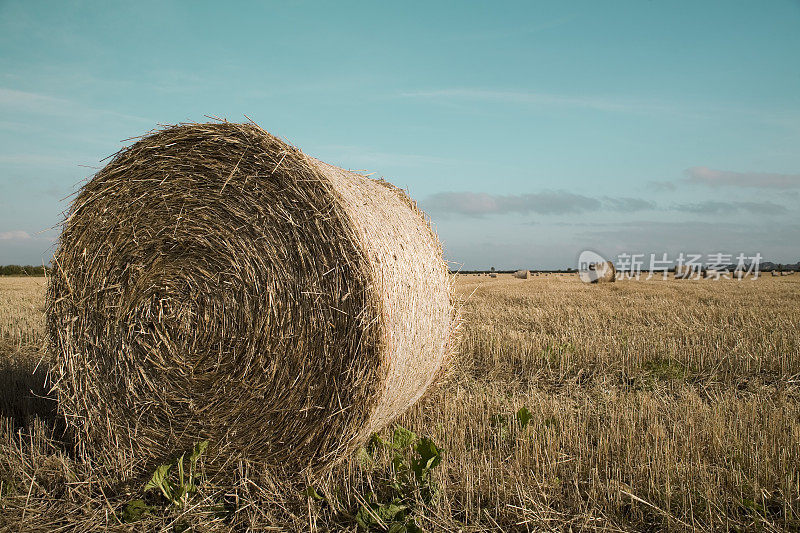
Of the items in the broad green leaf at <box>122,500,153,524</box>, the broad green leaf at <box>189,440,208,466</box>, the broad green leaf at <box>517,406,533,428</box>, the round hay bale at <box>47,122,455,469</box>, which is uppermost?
the round hay bale at <box>47,122,455,469</box>

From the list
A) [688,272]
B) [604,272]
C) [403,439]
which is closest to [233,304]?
[403,439]

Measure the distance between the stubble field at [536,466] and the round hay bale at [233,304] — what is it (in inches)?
12.9

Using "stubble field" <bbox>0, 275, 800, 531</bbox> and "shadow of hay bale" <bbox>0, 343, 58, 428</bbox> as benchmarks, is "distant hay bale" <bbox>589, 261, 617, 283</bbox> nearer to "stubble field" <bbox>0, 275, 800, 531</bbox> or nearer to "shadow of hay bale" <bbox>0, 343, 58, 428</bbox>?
"stubble field" <bbox>0, 275, 800, 531</bbox>

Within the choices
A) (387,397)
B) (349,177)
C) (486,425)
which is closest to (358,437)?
(387,397)

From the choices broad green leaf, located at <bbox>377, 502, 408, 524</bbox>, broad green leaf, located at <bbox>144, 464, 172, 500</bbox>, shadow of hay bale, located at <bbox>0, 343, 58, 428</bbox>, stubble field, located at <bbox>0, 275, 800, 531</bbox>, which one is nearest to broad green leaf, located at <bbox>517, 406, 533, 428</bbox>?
stubble field, located at <bbox>0, 275, 800, 531</bbox>

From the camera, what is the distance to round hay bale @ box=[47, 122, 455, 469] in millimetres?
3623

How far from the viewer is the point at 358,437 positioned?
3680 millimetres

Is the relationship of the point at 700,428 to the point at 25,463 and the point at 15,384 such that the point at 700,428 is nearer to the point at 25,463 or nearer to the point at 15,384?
the point at 25,463

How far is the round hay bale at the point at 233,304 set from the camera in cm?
362

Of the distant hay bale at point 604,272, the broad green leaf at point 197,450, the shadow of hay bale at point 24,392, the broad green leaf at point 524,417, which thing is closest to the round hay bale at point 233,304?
the broad green leaf at point 197,450

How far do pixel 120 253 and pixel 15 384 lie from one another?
288cm

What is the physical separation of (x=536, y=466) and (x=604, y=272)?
19444mm

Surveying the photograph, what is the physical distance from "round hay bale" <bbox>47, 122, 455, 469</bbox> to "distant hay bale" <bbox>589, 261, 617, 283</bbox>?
1871 cm

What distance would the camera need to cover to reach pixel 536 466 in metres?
3.61
